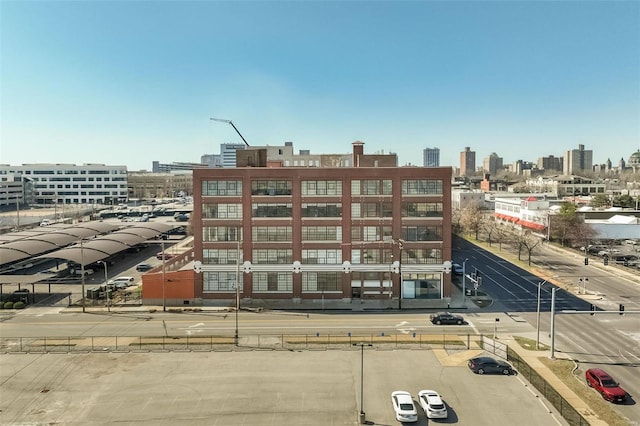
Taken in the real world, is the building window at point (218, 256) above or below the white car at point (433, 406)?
above

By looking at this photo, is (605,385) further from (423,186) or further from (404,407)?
(423,186)

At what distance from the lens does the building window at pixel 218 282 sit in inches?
2393

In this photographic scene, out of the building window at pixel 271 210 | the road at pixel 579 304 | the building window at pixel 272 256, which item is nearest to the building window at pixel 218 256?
the building window at pixel 272 256

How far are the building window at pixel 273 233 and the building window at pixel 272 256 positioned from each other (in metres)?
1.47

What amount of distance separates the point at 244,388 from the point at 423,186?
1427 inches

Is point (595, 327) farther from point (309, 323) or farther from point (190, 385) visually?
point (190, 385)

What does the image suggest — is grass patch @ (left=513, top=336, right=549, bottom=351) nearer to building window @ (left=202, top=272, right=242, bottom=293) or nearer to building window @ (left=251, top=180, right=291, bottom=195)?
building window @ (left=251, top=180, right=291, bottom=195)

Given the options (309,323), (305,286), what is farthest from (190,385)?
(305,286)

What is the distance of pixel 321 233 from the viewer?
6034 cm

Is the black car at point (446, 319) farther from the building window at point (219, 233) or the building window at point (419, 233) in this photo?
the building window at point (219, 233)

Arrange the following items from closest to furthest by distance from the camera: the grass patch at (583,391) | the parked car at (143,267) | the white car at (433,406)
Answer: the white car at (433,406), the grass patch at (583,391), the parked car at (143,267)

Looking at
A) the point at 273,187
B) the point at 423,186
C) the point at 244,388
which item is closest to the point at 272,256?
the point at 273,187

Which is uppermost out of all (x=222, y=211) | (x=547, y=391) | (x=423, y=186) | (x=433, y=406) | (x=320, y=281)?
(x=423, y=186)

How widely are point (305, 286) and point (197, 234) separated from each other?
1608 cm
